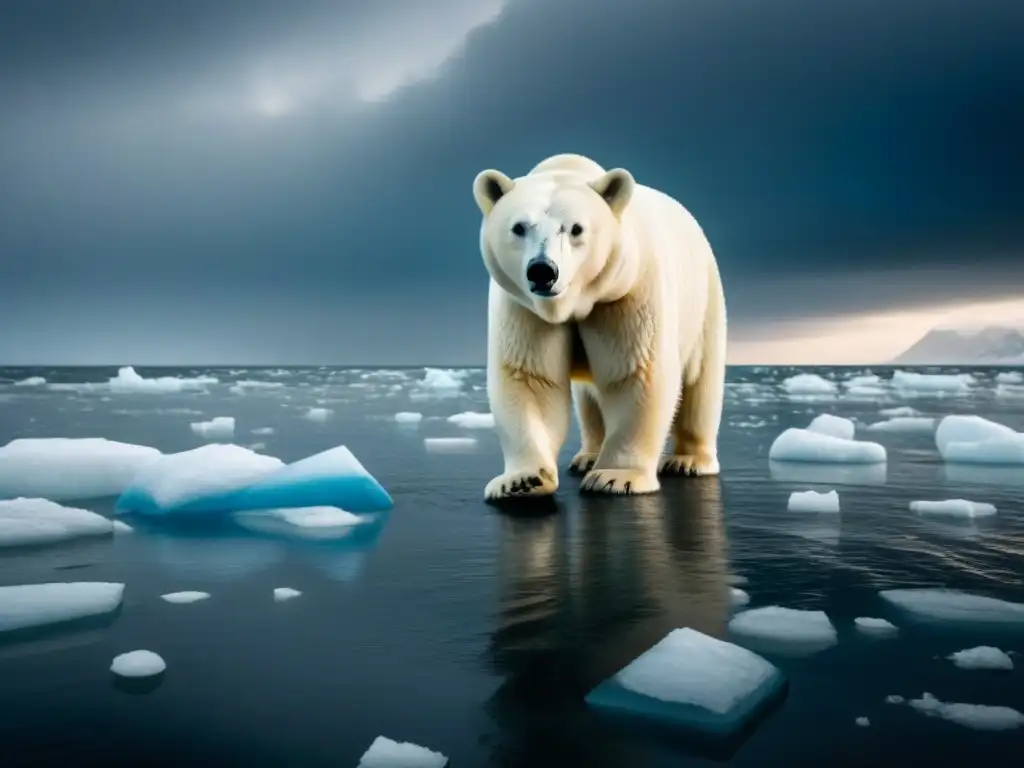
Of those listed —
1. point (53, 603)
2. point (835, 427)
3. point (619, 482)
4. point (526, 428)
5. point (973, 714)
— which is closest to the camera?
point (973, 714)

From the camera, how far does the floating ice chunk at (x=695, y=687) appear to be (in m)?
1.47

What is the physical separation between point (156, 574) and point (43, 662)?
29.9 inches

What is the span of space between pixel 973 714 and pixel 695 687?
0.45 meters

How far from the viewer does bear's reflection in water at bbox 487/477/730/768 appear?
142 centimetres

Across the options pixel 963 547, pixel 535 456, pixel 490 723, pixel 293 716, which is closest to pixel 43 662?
pixel 293 716

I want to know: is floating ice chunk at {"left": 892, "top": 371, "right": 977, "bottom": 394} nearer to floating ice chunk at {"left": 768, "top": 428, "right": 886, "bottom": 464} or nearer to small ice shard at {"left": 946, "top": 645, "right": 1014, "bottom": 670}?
floating ice chunk at {"left": 768, "top": 428, "right": 886, "bottom": 464}

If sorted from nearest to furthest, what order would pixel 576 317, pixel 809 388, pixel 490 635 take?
pixel 490 635 < pixel 576 317 < pixel 809 388

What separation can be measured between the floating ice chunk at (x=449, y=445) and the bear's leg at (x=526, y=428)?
93.4 inches

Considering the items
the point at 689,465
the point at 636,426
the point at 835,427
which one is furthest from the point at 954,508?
the point at 835,427

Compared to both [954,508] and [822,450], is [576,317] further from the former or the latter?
[822,450]

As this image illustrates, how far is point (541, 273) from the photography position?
3.22 metres

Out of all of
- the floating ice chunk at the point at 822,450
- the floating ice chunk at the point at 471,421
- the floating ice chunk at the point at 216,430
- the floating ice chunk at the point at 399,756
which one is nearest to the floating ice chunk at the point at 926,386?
the floating ice chunk at the point at 471,421

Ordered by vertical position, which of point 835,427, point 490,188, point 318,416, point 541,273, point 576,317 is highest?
point 490,188

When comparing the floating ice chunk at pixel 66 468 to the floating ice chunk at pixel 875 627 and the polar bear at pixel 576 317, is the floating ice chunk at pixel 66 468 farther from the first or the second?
the floating ice chunk at pixel 875 627
